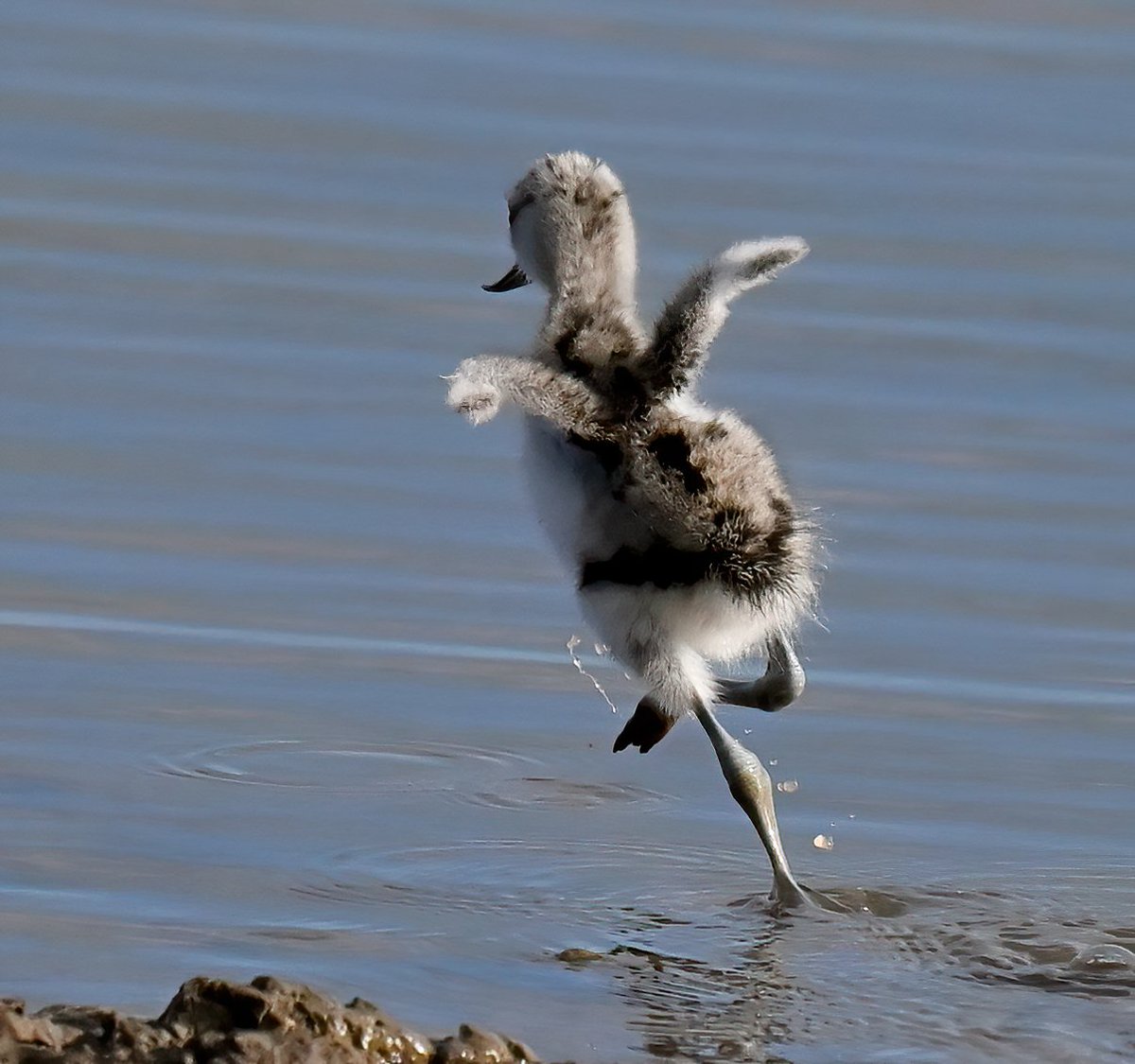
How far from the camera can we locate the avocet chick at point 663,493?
4750 millimetres

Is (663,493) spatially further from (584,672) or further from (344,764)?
(584,672)

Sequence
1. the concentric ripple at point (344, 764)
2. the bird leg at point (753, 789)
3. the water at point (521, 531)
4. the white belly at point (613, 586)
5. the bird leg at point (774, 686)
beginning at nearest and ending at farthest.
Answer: the water at point (521, 531) < the white belly at point (613, 586) < the bird leg at point (753, 789) < the bird leg at point (774, 686) < the concentric ripple at point (344, 764)

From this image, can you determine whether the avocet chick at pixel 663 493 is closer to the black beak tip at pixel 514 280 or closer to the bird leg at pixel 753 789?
the bird leg at pixel 753 789

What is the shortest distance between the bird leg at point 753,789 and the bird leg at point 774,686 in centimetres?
19

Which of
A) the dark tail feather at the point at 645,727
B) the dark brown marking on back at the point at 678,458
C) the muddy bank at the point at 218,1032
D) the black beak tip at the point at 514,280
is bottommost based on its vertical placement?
the muddy bank at the point at 218,1032

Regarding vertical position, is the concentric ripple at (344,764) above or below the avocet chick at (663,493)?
below

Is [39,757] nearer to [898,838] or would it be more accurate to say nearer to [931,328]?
[898,838]

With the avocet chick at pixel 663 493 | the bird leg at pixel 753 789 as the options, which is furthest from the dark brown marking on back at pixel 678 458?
the bird leg at pixel 753 789

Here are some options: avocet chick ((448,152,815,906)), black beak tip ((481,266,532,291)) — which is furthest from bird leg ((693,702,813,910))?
black beak tip ((481,266,532,291))

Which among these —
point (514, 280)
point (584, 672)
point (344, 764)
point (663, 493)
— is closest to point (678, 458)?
point (663, 493)

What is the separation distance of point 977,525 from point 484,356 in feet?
8.99

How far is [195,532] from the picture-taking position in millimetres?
7020

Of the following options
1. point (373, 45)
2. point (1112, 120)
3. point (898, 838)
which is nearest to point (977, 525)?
point (898, 838)

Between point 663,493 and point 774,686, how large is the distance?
2.51ft
